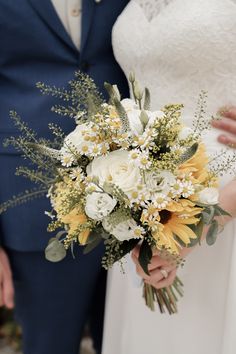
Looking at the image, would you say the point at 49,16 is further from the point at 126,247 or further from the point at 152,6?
the point at 126,247

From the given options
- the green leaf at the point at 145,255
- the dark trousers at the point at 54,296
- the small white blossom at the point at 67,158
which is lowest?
the dark trousers at the point at 54,296

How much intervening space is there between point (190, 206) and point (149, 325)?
733 millimetres

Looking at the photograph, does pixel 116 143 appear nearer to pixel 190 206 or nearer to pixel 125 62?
pixel 190 206

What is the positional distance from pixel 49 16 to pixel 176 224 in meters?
0.73

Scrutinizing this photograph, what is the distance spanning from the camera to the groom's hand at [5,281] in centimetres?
175

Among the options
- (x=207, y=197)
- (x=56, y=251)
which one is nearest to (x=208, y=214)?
(x=207, y=197)

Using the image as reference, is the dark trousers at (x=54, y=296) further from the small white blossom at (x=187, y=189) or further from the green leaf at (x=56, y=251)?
the small white blossom at (x=187, y=189)

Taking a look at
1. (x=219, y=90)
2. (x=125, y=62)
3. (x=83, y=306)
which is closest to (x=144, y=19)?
(x=125, y=62)

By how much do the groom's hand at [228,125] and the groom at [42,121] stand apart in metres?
0.38

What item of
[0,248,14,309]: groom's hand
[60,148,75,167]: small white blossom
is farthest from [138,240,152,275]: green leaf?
[0,248,14,309]: groom's hand

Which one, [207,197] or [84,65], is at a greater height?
[84,65]

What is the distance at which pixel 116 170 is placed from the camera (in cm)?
109

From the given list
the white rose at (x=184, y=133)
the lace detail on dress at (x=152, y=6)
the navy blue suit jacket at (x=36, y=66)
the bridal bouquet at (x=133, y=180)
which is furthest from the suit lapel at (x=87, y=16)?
the white rose at (x=184, y=133)

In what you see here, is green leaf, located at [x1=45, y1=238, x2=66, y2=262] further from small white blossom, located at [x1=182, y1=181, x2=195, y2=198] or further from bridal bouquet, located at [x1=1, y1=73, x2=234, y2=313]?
small white blossom, located at [x1=182, y1=181, x2=195, y2=198]
